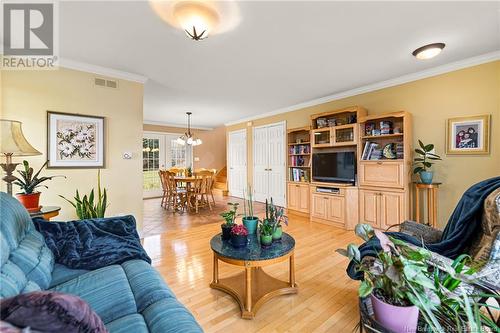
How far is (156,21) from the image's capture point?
2064 mm

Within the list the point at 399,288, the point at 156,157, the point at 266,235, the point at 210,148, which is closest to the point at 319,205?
the point at 266,235

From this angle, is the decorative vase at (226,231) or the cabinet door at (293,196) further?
the cabinet door at (293,196)

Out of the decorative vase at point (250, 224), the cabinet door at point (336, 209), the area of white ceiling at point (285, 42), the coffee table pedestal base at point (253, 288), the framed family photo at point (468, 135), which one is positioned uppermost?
the area of white ceiling at point (285, 42)

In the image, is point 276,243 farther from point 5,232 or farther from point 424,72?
point 424,72

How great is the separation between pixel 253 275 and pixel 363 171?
260 centimetres

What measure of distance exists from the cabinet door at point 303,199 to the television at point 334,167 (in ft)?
1.14

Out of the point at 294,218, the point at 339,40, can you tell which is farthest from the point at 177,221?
the point at 339,40

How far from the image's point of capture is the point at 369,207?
3.64m

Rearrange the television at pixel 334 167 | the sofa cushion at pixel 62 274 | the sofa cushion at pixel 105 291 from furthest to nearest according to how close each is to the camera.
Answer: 1. the television at pixel 334 167
2. the sofa cushion at pixel 62 274
3. the sofa cushion at pixel 105 291

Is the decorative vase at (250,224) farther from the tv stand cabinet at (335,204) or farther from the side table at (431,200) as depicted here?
the side table at (431,200)

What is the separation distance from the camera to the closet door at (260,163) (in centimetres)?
A: 606

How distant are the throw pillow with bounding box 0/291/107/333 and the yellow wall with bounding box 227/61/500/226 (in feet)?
13.4

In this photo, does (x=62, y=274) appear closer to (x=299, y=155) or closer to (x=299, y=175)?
(x=299, y=175)

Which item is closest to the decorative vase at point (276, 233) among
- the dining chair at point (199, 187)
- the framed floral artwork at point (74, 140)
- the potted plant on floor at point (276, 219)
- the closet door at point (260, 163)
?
the potted plant on floor at point (276, 219)
